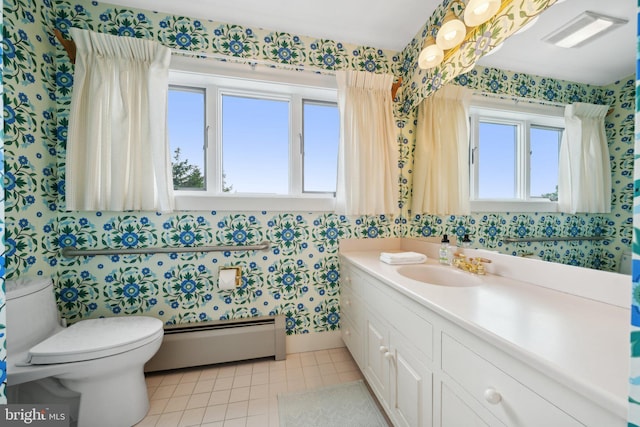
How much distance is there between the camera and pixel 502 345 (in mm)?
572

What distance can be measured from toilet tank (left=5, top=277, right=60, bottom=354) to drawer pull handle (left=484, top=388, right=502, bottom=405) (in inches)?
74.7

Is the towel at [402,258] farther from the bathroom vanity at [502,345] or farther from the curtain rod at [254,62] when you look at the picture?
the curtain rod at [254,62]

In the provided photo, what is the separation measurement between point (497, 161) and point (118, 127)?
2.15 meters

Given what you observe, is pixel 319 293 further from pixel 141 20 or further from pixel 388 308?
pixel 141 20

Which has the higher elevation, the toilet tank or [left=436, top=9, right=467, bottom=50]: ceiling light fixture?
[left=436, top=9, right=467, bottom=50]: ceiling light fixture

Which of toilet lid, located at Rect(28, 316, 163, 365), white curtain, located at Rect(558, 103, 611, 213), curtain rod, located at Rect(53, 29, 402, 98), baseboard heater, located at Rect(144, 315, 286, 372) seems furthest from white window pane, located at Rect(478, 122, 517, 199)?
toilet lid, located at Rect(28, 316, 163, 365)

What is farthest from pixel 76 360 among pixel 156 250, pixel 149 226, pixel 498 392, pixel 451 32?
pixel 451 32

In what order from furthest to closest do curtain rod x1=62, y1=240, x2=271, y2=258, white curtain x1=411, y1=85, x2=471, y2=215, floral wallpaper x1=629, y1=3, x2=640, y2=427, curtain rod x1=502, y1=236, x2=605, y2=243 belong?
curtain rod x1=62, y1=240, x2=271, y2=258 < white curtain x1=411, y1=85, x2=471, y2=215 < curtain rod x1=502, y1=236, x2=605, y2=243 < floral wallpaper x1=629, y1=3, x2=640, y2=427

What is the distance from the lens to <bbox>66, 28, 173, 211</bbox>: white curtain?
142 centimetres

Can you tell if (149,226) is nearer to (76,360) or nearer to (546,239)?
(76,360)

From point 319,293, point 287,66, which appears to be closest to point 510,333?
point 319,293

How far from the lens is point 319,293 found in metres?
1.85

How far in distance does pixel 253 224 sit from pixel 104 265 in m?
0.96

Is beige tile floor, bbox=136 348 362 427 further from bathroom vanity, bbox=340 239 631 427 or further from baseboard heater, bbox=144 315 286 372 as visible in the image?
bathroom vanity, bbox=340 239 631 427
